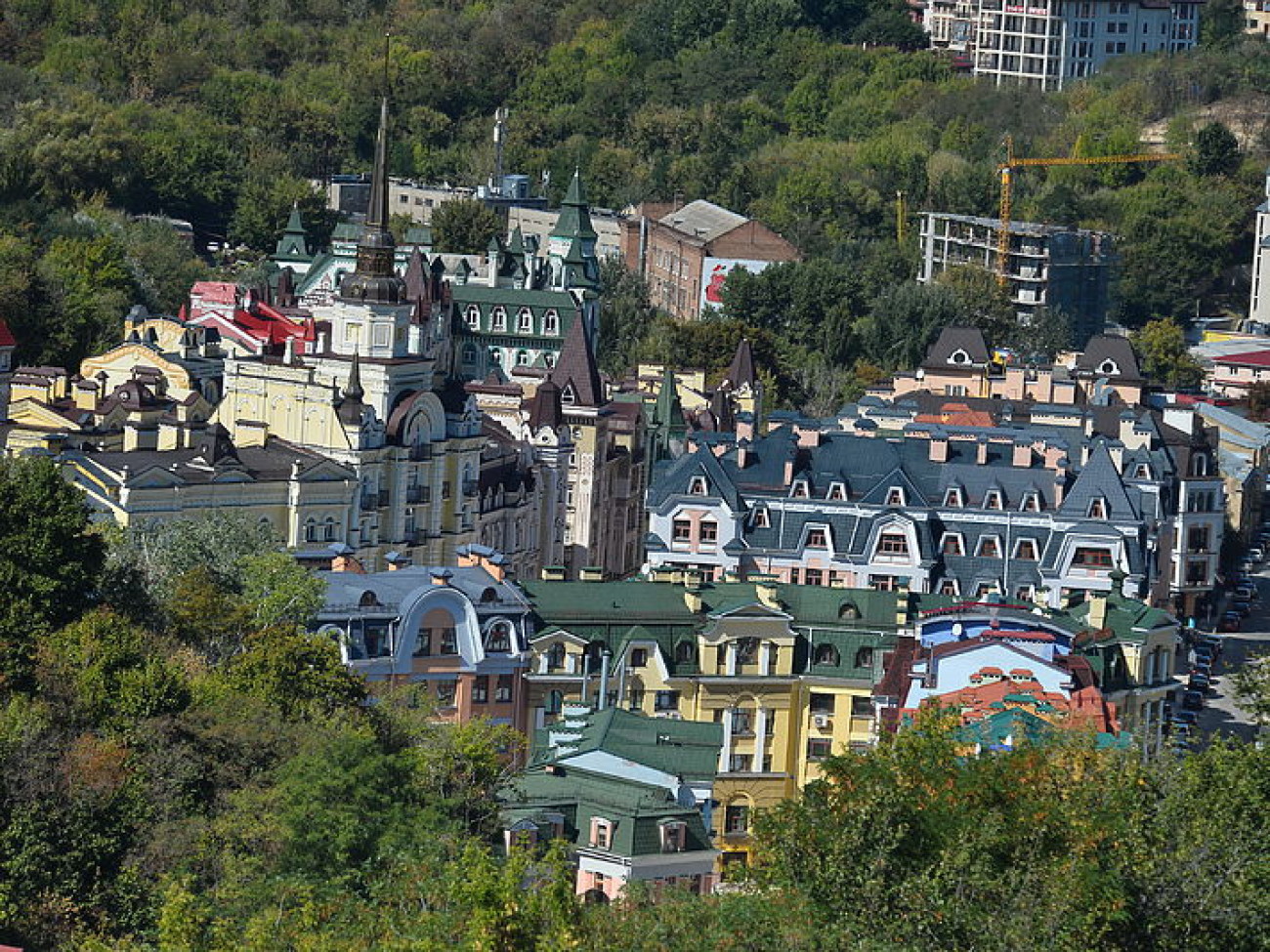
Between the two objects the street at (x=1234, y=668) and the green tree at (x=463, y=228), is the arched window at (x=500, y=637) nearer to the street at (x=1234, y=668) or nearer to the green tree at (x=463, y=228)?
the street at (x=1234, y=668)

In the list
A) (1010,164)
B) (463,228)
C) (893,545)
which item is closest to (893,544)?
(893,545)

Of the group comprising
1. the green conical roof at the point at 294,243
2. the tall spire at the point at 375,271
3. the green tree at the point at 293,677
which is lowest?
the green tree at the point at 293,677

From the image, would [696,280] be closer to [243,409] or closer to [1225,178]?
[1225,178]

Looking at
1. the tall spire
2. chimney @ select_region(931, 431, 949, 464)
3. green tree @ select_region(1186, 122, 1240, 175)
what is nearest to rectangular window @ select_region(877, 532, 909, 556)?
chimney @ select_region(931, 431, 949, 464)

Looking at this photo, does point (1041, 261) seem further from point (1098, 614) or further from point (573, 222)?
point (1098, 614)

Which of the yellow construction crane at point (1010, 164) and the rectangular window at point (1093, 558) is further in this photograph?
the yellow construction crane at point (1010, 164)

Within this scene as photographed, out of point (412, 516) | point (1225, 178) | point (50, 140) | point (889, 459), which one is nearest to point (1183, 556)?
point (889, 459)

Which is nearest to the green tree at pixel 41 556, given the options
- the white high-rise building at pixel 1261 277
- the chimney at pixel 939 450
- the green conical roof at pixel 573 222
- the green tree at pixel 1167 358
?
the chimney at pixel 939 450
